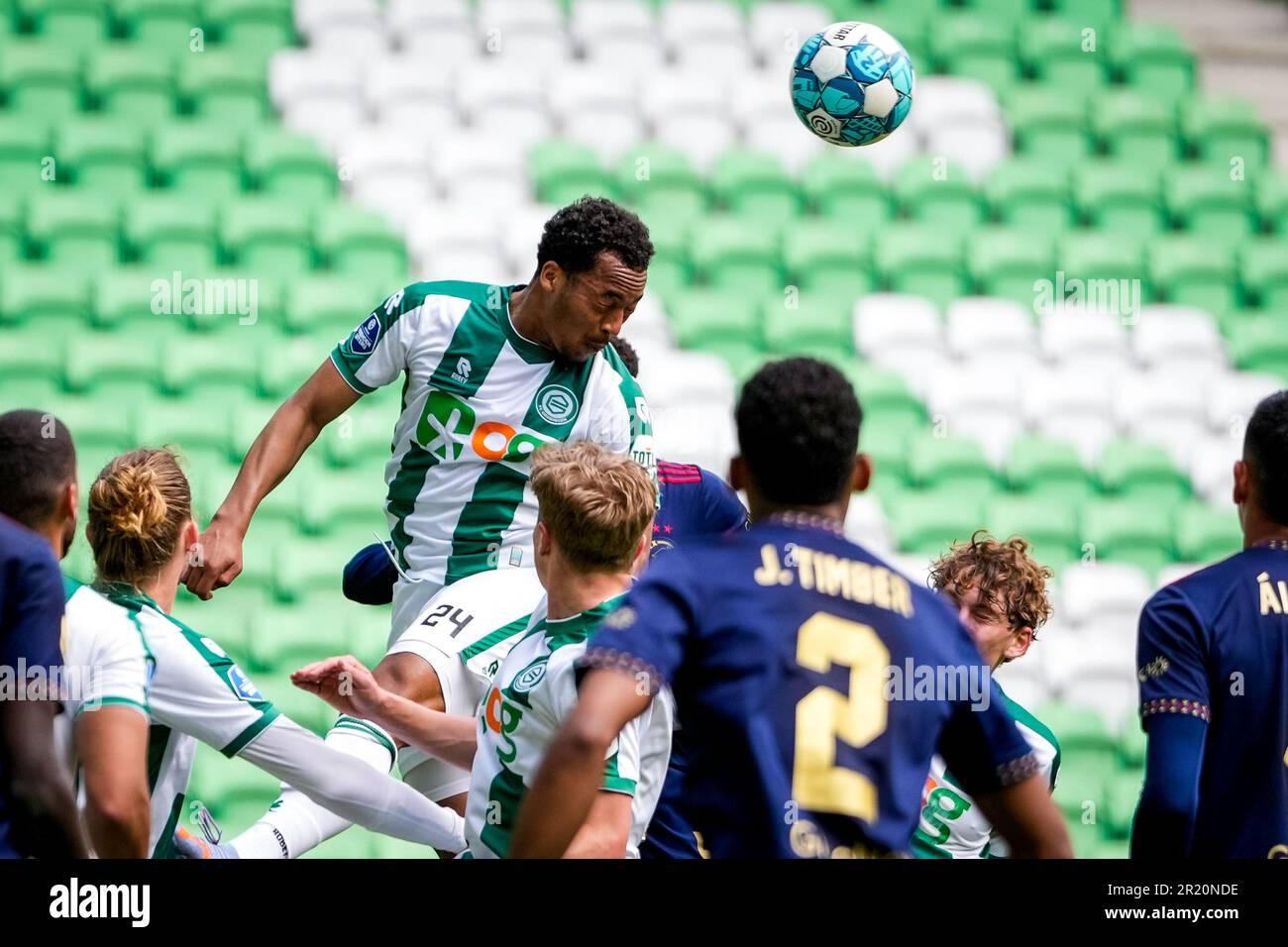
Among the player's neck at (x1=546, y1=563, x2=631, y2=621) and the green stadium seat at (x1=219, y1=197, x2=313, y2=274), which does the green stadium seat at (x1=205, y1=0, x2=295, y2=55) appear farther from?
the player's neck at (x1=546, y1=563, x2=631, y2=621)

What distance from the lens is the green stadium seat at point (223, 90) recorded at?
30.0 feet

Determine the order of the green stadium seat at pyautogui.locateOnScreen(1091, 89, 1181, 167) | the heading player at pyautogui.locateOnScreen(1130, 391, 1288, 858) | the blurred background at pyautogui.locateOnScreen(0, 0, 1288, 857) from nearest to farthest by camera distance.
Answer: the heading player at pyautogui.locateOnScreen(1130, 391, 1288, 858) → the blurred background at pyautogui.locateOnScreen(0, 0, 1288, 857) → the green stadium seat at pyautogui.locateOnScreen(1091, 89, 1181, 167)

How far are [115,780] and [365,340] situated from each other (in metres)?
1.75

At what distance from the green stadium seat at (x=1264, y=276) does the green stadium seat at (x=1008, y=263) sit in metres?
1.16

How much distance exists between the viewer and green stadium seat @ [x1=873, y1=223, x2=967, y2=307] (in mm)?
8914

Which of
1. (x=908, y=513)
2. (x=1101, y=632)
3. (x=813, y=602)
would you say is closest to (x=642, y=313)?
(x=908, y=513)

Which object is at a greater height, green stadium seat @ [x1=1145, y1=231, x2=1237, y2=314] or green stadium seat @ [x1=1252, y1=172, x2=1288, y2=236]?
green stadium seat @ [x1=1252, y1=172, x2=1288, y2=236]

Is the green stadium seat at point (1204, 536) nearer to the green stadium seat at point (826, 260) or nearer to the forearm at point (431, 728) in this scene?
the green stadium seat at point (826, 260)

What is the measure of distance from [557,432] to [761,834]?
1.98m

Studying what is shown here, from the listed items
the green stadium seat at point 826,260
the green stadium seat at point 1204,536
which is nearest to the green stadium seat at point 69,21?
the green stadium seat at point 826,260

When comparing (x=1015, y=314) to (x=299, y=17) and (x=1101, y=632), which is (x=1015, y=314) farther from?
(x=299, y=17)

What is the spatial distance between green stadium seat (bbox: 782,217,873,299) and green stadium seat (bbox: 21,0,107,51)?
4037 millimetres

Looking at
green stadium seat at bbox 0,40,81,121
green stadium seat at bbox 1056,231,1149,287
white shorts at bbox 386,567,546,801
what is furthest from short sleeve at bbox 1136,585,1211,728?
green stadium seat at bbox 0,40,81,121

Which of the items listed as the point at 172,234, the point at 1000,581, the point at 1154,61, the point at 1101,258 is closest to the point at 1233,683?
the point at 1000,581
